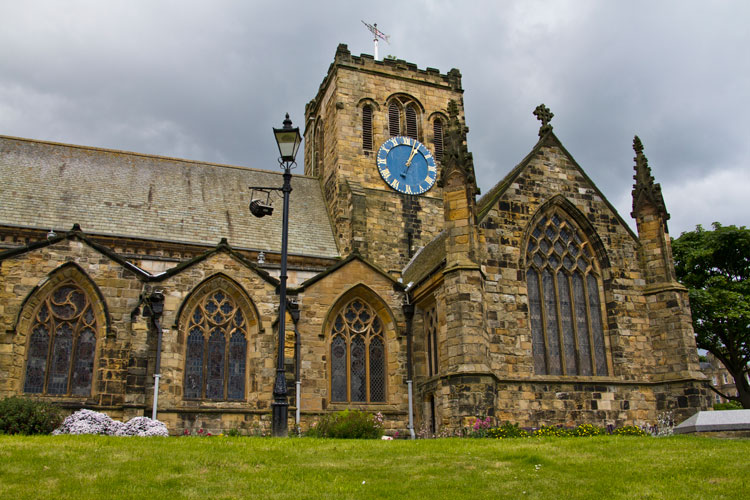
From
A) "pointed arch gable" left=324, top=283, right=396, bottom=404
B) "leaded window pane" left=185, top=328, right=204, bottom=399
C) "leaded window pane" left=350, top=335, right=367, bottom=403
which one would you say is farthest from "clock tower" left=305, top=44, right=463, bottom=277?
"leaded window pane" left=185, top=328, right=204, bottom=399

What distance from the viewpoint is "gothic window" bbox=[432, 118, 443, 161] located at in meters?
33.0

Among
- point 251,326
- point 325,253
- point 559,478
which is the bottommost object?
point 559,478

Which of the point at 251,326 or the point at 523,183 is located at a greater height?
the point at 523,183

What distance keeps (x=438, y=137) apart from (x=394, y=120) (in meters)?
2.29

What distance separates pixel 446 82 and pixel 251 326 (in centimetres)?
1863

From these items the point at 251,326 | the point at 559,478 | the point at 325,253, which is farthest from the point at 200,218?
the point at 559,478

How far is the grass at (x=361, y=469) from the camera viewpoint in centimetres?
970

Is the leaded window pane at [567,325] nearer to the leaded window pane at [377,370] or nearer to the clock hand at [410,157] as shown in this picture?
the leaded window pane at [377,370]

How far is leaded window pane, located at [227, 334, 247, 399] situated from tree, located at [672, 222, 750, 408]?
2051 cm

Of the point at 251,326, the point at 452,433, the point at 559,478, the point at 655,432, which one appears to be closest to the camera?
the point at 559,478

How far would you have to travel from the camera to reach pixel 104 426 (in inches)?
634

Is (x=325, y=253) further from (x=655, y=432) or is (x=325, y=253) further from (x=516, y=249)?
(x=655, y=432)

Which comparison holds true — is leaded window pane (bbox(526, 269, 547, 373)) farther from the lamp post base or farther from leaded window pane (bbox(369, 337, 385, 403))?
the lamp post base

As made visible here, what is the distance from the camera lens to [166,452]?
464 inches
